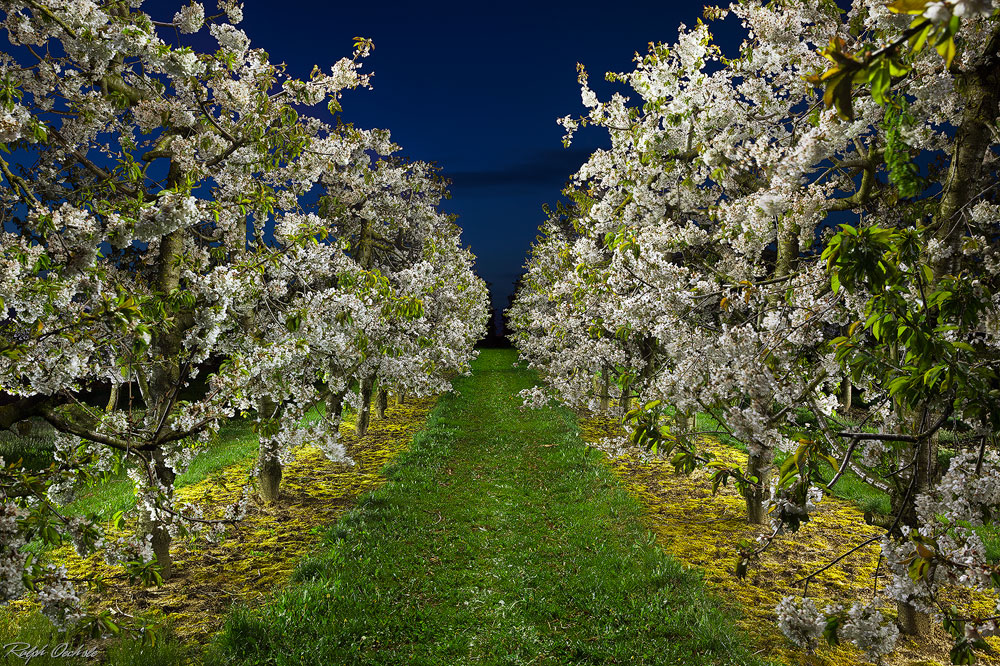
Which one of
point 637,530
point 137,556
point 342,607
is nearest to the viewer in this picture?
Answer: point 137,556

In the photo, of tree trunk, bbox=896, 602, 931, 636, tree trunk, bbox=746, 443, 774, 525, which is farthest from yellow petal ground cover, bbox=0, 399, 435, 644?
tree trunk, bbox=896, 602, 931, 636

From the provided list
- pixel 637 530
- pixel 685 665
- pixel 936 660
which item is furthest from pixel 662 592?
pixel 936 660

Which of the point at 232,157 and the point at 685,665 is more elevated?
the point at 232,157

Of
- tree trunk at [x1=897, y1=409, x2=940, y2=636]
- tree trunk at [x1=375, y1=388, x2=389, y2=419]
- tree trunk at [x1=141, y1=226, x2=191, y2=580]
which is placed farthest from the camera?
tree trunk at [x1=375, y1=388, x2=389, y2=419]

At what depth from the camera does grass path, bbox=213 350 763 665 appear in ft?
16.0

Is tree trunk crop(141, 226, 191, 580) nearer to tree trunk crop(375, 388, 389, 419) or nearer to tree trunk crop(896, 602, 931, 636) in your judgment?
tree trunk crop(896, 602, 931, 636)

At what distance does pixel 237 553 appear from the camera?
691cm

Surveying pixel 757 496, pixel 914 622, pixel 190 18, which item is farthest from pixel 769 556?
pixel 190 18

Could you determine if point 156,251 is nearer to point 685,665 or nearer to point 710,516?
point 685,665

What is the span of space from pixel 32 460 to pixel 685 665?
1273 cm

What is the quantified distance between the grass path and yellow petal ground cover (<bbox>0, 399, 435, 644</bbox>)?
1.49 feet

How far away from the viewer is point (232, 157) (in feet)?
21.6

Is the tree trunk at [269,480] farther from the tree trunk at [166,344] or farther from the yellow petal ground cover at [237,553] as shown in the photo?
the tree trunk at [166,344]

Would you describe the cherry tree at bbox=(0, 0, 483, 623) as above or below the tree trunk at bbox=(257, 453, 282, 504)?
above
